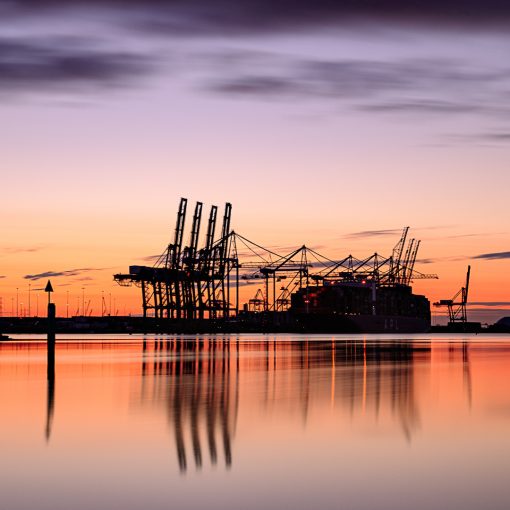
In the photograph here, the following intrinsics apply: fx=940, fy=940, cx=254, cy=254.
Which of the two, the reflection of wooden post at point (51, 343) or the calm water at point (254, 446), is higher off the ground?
the reflection of wooden post at point (51, 343)

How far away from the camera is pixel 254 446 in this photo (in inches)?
643

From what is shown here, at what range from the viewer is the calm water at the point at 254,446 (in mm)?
11867

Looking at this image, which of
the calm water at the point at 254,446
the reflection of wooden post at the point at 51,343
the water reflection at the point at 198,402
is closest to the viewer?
the calm water at the point at 254,446

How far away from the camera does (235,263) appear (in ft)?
619

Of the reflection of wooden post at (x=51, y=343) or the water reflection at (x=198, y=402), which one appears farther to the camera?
the reflection of wooden post at (x=51, y=343)

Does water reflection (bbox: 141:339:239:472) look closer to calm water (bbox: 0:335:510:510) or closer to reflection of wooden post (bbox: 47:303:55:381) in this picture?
calm water (bbox: 0:335:510:510)

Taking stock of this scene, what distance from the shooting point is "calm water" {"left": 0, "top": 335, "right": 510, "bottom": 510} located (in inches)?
467

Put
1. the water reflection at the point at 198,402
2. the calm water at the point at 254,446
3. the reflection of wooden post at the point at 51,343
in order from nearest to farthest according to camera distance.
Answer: the calm water at the point at 254,446 < the water reflection at the point at 198,402 < the reflection of wooden post at the point at 51,343

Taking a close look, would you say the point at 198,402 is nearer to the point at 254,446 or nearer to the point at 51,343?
the point at 254,446

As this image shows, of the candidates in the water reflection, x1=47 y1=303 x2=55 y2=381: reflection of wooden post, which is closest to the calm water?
the water reflection

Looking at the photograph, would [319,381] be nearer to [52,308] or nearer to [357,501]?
[52,308]

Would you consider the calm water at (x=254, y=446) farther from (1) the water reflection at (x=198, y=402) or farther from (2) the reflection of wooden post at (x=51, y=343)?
(2) the reflection of wooden post at (x=51, y=343)

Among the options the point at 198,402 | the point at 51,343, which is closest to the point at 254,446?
the point at 198,402

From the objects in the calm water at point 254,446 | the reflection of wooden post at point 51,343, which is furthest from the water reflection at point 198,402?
the reflection of wooden post at point 51,343
